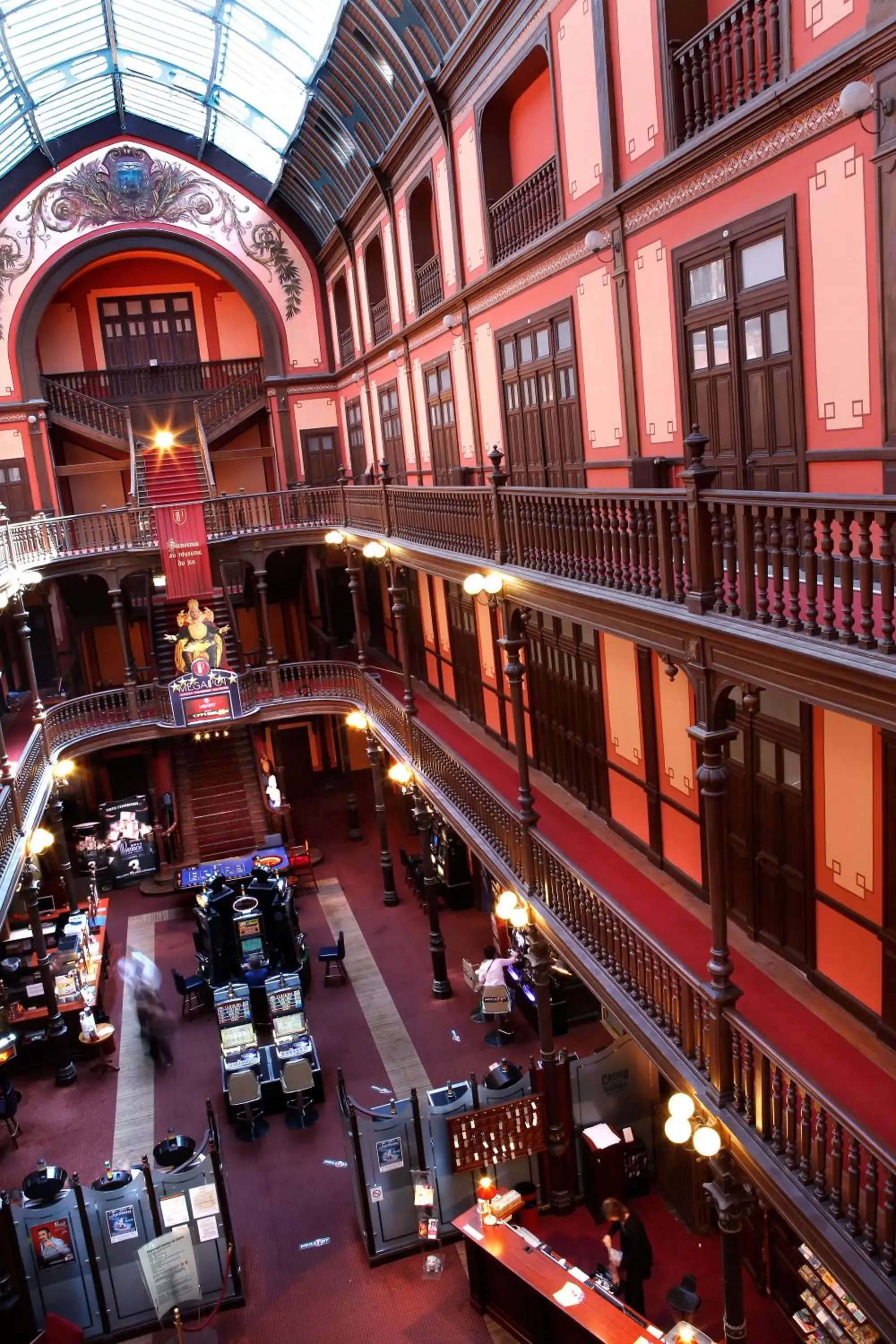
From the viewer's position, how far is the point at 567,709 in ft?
45.4

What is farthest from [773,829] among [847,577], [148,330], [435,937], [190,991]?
[148,330]

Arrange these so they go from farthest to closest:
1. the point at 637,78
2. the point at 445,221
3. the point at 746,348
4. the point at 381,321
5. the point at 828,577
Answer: the point at 381,321 → the point at 445,221 → the point at 637,78 → the point at 746,348 → the point at 828,577

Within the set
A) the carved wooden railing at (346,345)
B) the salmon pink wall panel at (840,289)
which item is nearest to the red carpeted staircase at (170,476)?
the carved wooden railing at (346,345)

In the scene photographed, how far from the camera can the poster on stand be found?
22453mm

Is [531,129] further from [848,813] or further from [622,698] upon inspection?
[848,813]

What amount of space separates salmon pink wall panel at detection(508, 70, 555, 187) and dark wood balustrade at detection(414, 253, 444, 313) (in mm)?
2971

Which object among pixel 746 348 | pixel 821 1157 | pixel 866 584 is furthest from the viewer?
pixel 746 348

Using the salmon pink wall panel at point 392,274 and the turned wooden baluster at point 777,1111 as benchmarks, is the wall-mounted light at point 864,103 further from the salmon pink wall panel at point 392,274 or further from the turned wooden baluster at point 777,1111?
the salmon pink wall panel at point 392,274

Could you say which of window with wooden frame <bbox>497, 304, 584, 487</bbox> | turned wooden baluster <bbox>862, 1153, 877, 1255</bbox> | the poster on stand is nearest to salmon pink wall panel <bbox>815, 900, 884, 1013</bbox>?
turned wooden baluster <bbox>862, 1153, 877, 1255</bbox>

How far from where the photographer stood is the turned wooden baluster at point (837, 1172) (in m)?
5.95

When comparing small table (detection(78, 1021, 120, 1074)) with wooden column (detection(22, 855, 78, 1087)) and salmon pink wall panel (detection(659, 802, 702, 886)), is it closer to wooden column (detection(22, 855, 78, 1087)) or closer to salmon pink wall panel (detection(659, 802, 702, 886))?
wooden column (detection(22, 855, 78, 1087))

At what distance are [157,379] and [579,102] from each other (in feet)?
58.9

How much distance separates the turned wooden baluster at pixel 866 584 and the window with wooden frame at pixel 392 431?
52.3ft


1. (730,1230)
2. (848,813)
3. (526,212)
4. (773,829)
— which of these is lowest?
(730,1230)
